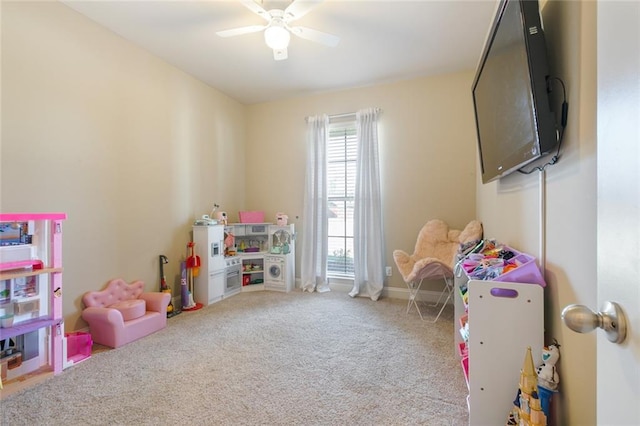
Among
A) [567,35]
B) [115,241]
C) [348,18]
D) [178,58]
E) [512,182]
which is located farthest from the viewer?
[178,58]

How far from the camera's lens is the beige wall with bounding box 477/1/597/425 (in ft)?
3.09

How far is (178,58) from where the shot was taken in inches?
125

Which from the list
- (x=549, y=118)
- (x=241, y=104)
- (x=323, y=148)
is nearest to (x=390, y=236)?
(x=323, y=148)

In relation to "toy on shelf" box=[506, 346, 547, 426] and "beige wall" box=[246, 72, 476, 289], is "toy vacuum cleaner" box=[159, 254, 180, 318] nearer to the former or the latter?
"beige wall" box=[246, 72, 476, 289]

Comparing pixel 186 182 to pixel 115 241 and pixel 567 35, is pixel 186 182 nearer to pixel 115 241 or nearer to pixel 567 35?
pixel 115 241

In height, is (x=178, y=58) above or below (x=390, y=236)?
above

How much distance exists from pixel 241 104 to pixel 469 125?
10.9 feet

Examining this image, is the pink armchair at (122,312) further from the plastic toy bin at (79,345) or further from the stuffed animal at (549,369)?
the stuffed animal at (549,369)

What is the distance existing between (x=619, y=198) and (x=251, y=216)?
13.2 feet

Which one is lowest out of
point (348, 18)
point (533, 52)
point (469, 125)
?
point (533, 52)

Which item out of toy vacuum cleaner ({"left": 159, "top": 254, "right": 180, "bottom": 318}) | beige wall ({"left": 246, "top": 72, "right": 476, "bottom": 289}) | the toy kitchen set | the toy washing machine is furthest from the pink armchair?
beige wall ({"left": 246, "top": 72, "right": 476, "bottom": 289})

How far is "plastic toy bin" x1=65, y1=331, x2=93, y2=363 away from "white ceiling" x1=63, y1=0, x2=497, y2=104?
2.68 metres

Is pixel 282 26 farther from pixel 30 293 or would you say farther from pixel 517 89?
pixel 30 293

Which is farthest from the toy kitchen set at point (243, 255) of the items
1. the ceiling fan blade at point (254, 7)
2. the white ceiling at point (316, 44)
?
the ceiling fan blade at point (254, 7)
